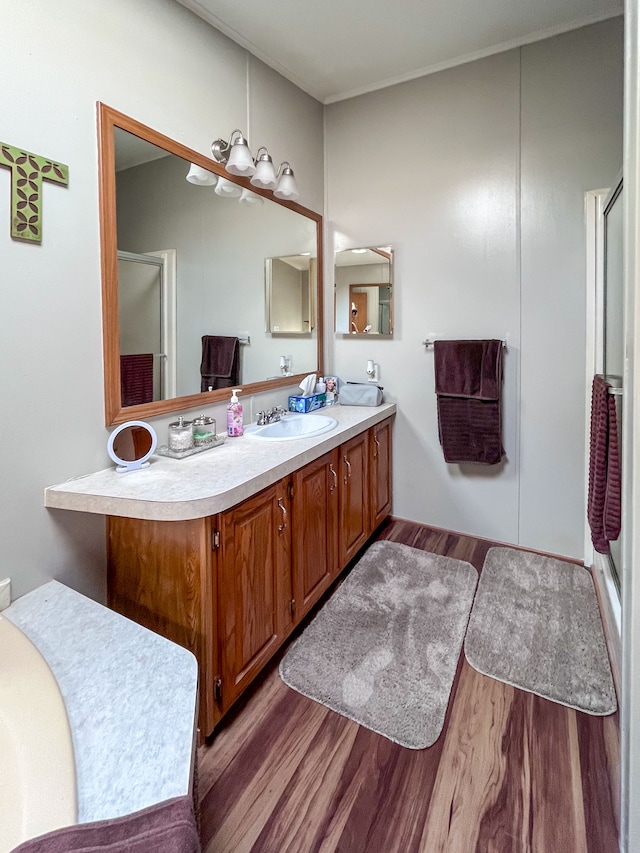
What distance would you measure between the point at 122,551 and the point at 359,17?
2552mm

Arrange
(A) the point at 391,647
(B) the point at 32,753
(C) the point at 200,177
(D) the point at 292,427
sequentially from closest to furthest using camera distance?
1. (B) the point at 32,753
2. (A) the point at 391,647
3. (C) the point at 200,177
4. (D) the point at 292,427

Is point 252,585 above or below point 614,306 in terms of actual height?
below

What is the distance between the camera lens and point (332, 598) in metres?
2.17

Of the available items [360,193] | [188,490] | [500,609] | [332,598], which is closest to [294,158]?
[360,193]

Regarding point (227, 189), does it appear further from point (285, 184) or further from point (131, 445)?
point (131, 445)

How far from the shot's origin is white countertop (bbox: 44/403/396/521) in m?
1.27

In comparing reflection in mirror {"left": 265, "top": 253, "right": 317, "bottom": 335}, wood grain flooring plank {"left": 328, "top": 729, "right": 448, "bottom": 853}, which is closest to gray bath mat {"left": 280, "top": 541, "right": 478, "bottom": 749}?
wood grain flooring plank {"left": 328, "top": 729, "right": 448, "bottom": 853}

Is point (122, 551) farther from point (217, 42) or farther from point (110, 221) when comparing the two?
point (217, 42)

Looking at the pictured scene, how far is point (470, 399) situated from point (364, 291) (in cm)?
97

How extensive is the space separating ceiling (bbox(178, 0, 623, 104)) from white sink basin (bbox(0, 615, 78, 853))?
2440 mm

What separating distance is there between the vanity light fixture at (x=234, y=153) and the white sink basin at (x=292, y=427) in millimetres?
1200

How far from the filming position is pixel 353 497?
7.73 ft

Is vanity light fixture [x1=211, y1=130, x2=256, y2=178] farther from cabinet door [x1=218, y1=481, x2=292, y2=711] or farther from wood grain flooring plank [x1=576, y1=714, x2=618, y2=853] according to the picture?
wood grain flooring plank [x1=576, y1=714, x2=618, y2=853]

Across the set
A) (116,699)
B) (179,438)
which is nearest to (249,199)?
(179,438)
